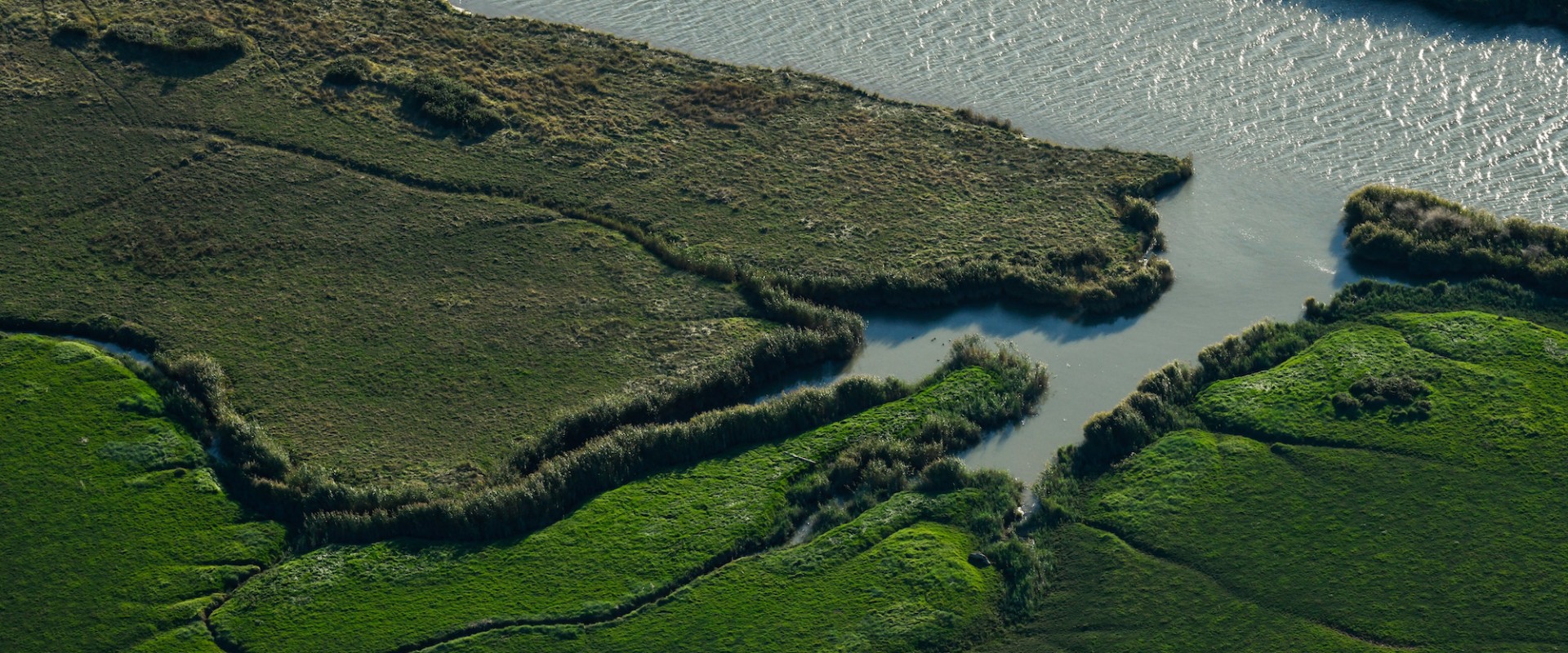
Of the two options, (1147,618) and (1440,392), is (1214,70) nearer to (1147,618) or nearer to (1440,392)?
(1440,392)

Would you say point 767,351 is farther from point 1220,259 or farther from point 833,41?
point 833,41

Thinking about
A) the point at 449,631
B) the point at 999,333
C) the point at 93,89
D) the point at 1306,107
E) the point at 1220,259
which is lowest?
the point at 449,631

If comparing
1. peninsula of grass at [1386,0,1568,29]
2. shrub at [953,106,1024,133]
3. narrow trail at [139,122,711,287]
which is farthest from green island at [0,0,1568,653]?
peninsula of grass at [1386,0,1568,29]

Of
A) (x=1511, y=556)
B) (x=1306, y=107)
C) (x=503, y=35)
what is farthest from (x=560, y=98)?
(x=1511, y=556)


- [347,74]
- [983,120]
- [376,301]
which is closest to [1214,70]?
[983,120]

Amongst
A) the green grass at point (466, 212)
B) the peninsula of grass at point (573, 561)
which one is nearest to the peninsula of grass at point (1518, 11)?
the green grass at point (466, 212)

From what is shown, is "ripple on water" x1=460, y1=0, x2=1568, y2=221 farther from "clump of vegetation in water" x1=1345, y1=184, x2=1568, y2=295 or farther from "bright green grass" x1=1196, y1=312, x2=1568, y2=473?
"bright green grass" x1=1196, y1=312, x2=1568, y2=473

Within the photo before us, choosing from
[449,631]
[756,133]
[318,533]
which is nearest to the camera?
[449,631]

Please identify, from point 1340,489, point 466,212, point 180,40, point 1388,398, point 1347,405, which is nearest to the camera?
point 1340,489
